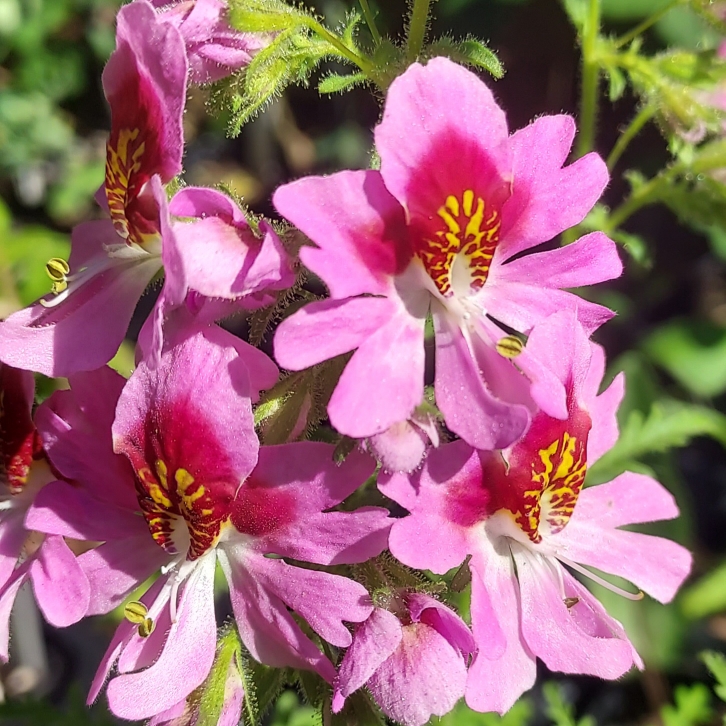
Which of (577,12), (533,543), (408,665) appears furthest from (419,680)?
(577,12)

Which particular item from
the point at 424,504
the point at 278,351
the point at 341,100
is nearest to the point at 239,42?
the point at 278,351

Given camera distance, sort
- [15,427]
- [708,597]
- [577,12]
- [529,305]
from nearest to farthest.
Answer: [529,305]
[15,427]
[577,12]
[708,597]

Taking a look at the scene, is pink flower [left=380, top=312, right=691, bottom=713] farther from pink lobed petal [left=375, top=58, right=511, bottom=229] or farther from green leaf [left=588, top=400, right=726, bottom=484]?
green leaf [left=588, top=400, right=726, bottom=484]

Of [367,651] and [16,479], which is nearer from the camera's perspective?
[367,651]

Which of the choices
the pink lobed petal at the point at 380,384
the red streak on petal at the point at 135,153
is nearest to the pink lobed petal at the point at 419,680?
the pink lobed petal at the point at 380,384

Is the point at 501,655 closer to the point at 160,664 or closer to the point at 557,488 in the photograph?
the point at 557,488

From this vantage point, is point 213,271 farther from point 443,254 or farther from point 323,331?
point 443,254

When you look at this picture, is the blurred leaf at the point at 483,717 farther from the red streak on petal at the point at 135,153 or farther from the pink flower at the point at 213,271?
the red streak on petal at the point at 135,153

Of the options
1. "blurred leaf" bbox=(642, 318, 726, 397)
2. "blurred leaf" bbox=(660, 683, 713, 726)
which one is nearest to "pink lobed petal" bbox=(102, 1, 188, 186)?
"blurred leaf" bbox=(660, 683, 713, 726)
